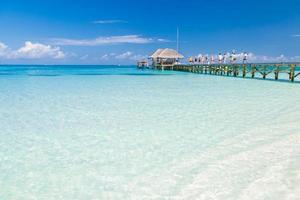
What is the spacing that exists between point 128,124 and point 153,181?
3413 mm

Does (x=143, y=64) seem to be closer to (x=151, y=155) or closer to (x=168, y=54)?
(x=168, y=54)

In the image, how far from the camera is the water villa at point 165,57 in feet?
151

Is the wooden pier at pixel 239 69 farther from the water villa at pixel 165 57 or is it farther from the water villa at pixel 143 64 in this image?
the water villa at pixel 143 64

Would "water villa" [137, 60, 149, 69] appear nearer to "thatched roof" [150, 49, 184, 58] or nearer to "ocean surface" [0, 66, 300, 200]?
"thatched roof" [150, 49, 184, 58]

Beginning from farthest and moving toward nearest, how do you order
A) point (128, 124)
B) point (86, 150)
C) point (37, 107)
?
point (37, 107), point (128, 124), point (86, 150)

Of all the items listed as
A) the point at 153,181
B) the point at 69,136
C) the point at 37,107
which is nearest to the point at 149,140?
the point at 69,136

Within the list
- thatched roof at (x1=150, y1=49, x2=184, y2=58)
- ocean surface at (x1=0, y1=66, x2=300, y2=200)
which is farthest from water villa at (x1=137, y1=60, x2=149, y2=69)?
ocean surface at (x1=0, y1=66, x2=300, y2=200)

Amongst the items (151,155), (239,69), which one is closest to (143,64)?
(239,69)

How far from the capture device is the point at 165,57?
45906 millimetres

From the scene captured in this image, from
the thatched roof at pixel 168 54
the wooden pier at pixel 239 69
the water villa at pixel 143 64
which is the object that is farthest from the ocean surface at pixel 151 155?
the water villa at pixel 143 64

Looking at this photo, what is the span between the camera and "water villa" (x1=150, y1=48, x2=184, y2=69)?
151ft

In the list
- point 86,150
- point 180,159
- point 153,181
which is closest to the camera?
point 153,181

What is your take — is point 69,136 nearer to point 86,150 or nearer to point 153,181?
point 86,150

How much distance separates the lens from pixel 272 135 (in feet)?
19.2
